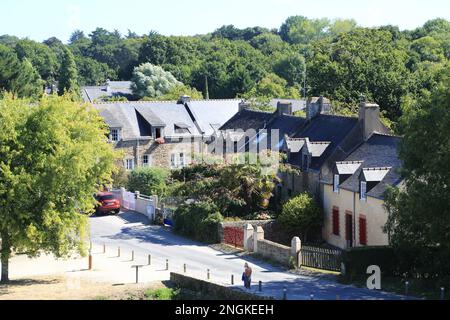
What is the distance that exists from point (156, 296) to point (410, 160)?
1179 centimetres

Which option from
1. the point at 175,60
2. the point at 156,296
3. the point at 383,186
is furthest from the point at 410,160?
the point at 175,60

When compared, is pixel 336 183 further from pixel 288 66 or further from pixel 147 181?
pixel 288 66

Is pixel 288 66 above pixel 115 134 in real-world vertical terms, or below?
above

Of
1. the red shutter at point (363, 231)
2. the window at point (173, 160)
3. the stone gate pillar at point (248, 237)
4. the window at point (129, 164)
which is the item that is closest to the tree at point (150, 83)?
the window at point (173, 160)

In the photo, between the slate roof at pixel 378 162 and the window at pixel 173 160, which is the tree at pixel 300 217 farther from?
the window at pixel 173 160

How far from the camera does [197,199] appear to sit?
159 ft

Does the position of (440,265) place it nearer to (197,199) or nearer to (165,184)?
(197,199)

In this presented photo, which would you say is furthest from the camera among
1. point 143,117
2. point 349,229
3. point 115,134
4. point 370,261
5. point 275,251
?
point 143,117

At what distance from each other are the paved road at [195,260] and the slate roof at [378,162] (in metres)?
6.80

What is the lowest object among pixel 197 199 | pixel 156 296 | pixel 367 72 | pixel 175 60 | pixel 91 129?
pixel 156 296

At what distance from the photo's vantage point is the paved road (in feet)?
108

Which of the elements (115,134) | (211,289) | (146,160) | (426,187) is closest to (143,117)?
(115,134)

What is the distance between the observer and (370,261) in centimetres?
3572

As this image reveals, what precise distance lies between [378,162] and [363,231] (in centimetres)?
396
